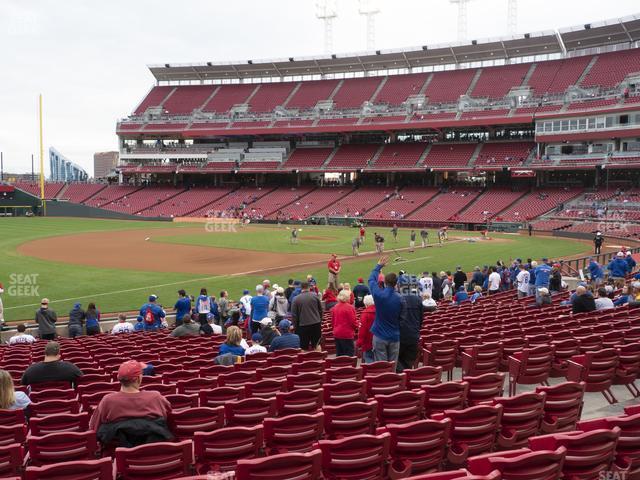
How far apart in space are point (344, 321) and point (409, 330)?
1.49 metres

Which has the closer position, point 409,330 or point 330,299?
point 409,330

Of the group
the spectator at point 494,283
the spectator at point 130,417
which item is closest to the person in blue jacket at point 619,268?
the spectator at point 494,283

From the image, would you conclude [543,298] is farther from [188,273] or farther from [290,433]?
[188,273]

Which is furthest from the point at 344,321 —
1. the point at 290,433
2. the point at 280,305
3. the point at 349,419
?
the point at 280,305

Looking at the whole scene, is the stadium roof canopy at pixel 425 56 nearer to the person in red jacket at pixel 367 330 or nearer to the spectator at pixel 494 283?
the spectator at pixel 494 283

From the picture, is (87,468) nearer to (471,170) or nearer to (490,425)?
(490,425)

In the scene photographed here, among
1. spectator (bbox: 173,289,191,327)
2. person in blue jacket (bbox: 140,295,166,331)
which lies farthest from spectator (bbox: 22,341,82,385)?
person in blue jacket (bbox: 140,295,166,331)

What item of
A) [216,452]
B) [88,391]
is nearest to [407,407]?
[216,452]

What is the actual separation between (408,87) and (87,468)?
82.1 metres

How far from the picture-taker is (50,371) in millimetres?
7789

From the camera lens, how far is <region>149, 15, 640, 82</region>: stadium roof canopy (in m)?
67.9

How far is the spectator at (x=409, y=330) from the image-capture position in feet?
31.5

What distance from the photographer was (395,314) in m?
9.21

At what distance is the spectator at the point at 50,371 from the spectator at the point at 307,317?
5.19m
